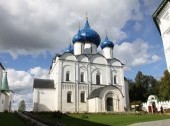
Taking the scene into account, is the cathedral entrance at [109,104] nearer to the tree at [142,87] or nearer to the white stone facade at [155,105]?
the white stone facade at [155,105]

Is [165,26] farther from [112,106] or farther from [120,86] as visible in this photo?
[120,86]

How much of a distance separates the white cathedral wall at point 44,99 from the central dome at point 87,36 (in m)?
11.0

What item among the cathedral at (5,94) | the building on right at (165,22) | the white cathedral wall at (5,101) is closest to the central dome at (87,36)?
the cathedral at (5,94)

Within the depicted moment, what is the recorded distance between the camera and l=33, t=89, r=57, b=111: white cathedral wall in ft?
115

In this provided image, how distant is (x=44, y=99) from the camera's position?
35594 mm

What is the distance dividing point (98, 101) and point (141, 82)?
2556cm

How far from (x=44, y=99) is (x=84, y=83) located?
6.77 metres

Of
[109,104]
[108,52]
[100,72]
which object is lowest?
[109,104]

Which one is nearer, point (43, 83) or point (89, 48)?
point (43, 83)

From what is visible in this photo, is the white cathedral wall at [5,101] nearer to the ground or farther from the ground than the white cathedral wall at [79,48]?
nearer to the ground

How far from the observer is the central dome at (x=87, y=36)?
136 feet

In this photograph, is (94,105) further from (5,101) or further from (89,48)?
(5,101)

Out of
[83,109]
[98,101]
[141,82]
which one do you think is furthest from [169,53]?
[141,82]

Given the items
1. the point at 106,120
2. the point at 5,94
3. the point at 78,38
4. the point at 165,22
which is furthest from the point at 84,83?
the point at 165,22
